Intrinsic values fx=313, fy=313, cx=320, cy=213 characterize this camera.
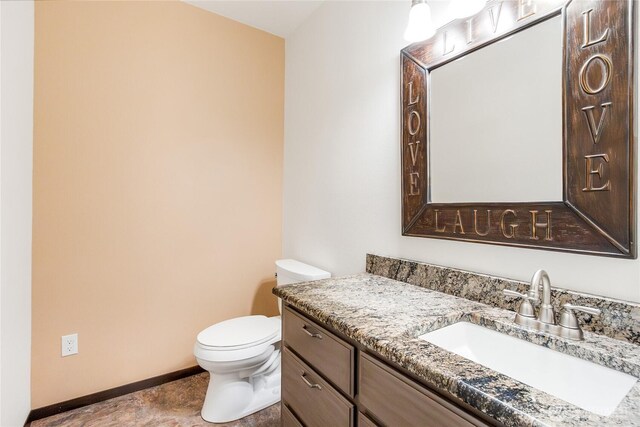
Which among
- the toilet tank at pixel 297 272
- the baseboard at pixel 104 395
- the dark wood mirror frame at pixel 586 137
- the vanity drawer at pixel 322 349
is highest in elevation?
the dark wood mirror frame at pixel 586 137

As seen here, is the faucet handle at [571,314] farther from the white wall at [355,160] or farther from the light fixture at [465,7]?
the light fixture at [465,7]

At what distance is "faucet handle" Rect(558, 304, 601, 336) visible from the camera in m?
0.81

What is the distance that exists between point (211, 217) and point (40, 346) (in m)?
1.13

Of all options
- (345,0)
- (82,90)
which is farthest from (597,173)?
(82,90)

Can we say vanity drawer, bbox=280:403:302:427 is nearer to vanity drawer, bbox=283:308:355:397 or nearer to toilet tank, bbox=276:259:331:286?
vanity drawer, bbox=283:308:355:397

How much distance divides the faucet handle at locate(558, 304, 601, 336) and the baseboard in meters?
2.12

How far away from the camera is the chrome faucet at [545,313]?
0.81 metres

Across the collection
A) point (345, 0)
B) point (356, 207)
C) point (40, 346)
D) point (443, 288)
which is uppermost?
point (345, 0)

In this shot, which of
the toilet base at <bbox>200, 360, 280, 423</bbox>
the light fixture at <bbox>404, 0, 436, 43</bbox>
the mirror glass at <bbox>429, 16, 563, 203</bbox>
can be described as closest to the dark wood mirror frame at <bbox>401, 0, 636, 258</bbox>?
the mirror glass at <bbox>429, 16, 563, 203</bbox>

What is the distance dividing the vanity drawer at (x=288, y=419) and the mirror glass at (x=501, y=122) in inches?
40.4

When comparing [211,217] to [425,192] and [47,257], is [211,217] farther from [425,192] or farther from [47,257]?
[425,192]

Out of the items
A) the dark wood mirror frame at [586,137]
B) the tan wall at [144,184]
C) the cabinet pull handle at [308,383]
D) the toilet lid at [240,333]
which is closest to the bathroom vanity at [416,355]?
the cabinet pull handle at [308,383]

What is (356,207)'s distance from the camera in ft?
5.71

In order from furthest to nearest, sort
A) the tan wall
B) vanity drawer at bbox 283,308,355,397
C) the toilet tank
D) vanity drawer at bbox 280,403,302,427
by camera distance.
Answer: the toilet tank < the tan wall < vanity drawer at bbox 280,403,302,427 < vanity drawer at bbox 283,308,355,397
